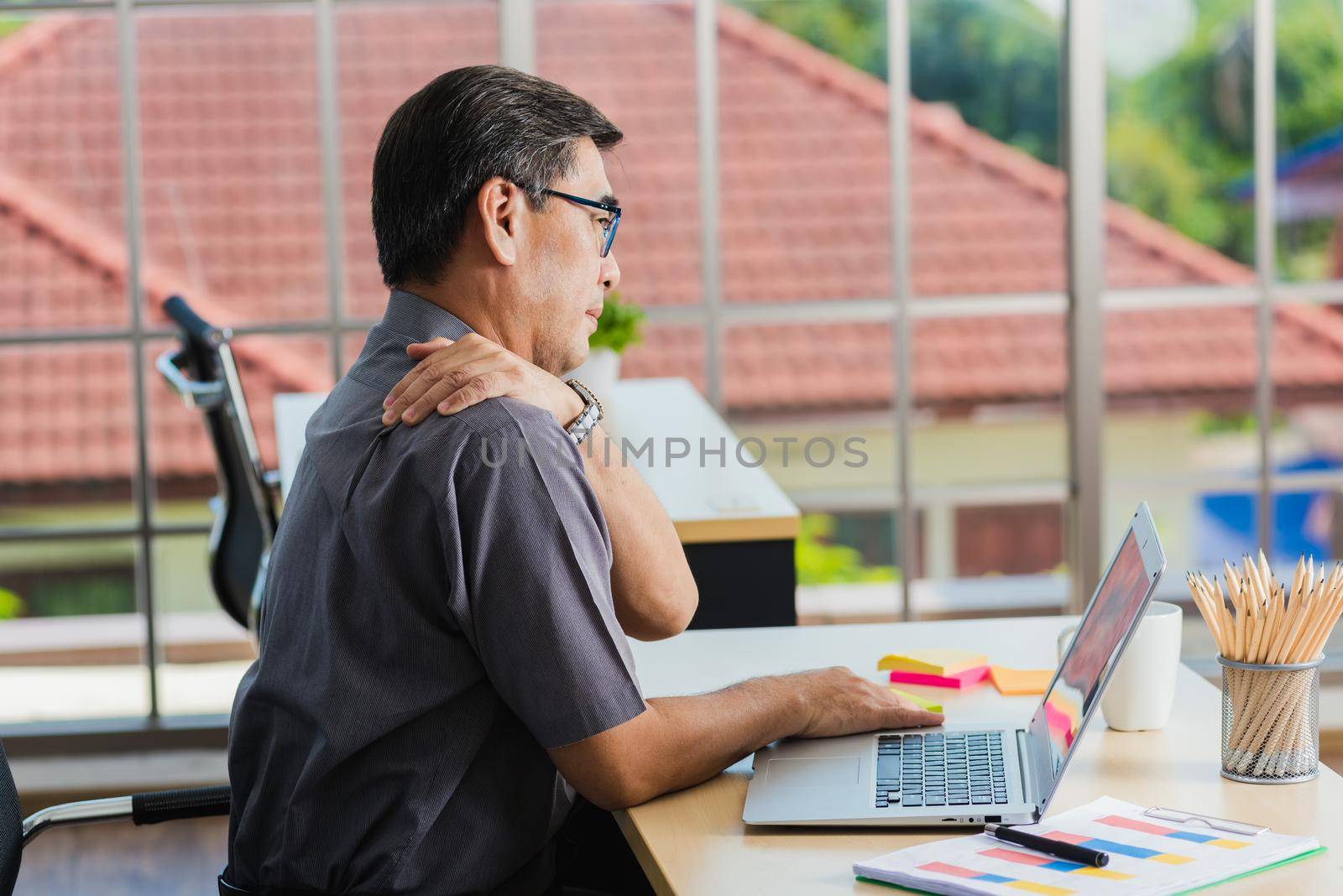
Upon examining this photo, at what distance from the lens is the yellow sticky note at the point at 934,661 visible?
1566 millimetres

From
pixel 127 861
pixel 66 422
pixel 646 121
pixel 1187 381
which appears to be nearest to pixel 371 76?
pixel 646 121

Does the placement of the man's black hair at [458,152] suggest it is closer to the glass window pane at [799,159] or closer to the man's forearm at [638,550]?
the man's forearm at [638,550]

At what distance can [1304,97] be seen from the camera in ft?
22.2

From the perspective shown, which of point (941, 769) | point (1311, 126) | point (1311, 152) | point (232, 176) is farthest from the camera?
point (1311, 152)

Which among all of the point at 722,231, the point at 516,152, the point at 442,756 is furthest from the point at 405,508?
the point at 722,231

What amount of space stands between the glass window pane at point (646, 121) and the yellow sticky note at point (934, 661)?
278 cm

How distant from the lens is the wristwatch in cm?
138

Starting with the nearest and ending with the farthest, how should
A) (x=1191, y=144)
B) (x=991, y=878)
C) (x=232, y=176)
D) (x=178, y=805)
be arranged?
1. (x=991, y=878)
2. (x=178, y=805)
3. (x=232, y=176)
4. (x=1191, y=144)

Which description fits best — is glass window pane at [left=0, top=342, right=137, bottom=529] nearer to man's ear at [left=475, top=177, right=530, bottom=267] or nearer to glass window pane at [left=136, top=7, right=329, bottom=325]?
glass window pane at [left=136, top=7, right=329, bottom=325]

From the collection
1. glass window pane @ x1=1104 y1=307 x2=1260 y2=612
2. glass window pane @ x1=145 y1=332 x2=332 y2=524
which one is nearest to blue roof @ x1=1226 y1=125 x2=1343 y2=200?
glass window pane @ x1=1104 y1=307 x2=1260 y2=612

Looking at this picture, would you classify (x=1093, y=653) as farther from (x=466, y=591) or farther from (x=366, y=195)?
(x=366, y=195)

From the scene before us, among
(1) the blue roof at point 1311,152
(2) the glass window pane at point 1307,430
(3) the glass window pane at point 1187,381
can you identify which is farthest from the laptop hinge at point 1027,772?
(1) the blue roof at point 1311,152

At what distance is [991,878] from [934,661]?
1.81ft

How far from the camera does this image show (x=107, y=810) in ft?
4.95
